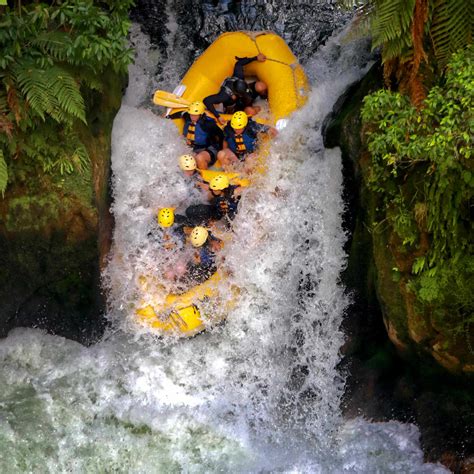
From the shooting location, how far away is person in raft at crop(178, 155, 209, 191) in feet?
23.6

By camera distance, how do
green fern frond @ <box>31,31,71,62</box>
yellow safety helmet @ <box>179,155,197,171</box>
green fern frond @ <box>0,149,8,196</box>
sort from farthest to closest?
1. yellow safety helmet @ <box>179,155,197,171</box>
2. green fern frond @ <box>31,31,71,62</box>
3. green fern frond @ <box>0,149,8,196</box>

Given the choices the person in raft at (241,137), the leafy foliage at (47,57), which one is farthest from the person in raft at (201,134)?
the leafy foliage at (47,57)

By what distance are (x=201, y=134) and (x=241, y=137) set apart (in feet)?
2.03

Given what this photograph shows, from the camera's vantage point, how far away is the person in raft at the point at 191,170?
7188 millimetres

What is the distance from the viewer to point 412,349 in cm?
544

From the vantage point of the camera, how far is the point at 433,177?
4.64 metres

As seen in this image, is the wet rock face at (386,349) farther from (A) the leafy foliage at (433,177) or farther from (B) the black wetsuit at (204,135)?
(B) the black wetsuit at (204,135)

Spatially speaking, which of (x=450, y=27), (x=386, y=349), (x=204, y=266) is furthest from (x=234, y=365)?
(x=450, y=27)

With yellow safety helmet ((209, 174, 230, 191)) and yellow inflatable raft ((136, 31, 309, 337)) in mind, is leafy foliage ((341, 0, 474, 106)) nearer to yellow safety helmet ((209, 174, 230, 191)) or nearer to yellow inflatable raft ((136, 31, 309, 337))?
yellow inflatable raft ((136, 31, 309, 337))

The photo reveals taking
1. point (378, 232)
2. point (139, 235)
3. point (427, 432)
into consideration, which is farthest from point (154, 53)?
point (427, 432)

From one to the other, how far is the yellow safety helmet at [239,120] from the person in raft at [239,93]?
351mm

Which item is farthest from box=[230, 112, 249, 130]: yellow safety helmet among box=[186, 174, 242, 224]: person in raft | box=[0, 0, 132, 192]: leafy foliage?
box=[0, 0, 132, 192]: leafy foliage

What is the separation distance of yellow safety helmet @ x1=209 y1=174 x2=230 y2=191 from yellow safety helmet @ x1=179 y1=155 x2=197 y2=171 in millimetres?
399

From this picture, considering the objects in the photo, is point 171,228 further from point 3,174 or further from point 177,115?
point 3,174
